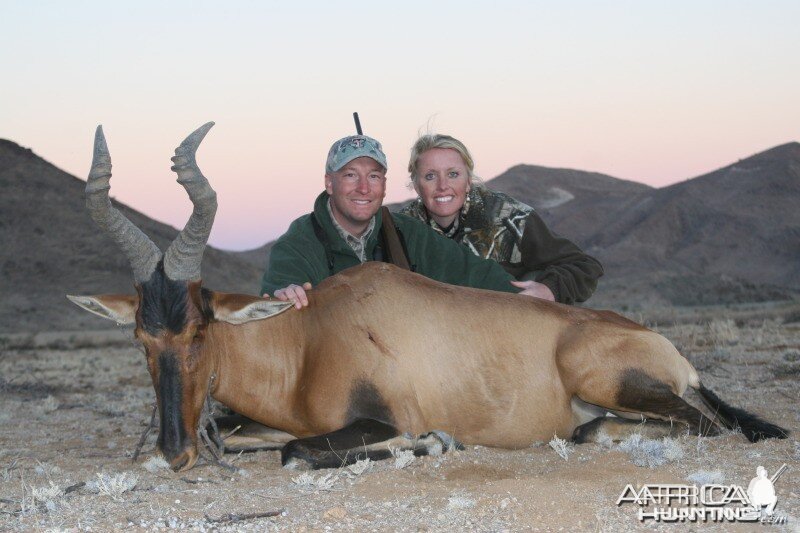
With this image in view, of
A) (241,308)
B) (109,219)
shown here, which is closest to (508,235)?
(241,308)

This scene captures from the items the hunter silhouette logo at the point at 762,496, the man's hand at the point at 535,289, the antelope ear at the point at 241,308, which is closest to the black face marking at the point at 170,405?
the antelope ear at the point at 241,308

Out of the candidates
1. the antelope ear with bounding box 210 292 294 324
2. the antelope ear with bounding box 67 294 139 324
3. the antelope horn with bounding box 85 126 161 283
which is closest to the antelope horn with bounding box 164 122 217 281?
the antelope horn with bounding box 85 126 161 283

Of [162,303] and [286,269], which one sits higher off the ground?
[286,269]

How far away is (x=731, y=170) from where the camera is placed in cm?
5909

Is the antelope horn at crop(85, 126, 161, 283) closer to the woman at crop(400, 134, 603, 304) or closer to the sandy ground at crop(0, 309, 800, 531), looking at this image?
the sandy ground at crop(0, 309, 800, 531)

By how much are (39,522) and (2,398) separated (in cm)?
826

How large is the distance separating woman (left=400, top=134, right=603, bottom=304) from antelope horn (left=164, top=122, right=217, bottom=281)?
3669mm

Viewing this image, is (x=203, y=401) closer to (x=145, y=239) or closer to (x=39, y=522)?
(x=145, y=239)

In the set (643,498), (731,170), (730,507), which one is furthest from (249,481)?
(731,170)

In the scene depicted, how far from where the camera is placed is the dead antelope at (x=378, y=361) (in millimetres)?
6109

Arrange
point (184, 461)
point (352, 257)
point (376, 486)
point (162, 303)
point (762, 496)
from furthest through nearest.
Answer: point (352, 257) < point (162, 303) < point (184, 461) < point (376, 486) < point (762, 496)

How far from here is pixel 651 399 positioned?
6.88 metres

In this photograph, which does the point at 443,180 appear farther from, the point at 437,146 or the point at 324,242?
the point at 324,242

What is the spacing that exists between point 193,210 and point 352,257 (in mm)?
2175
